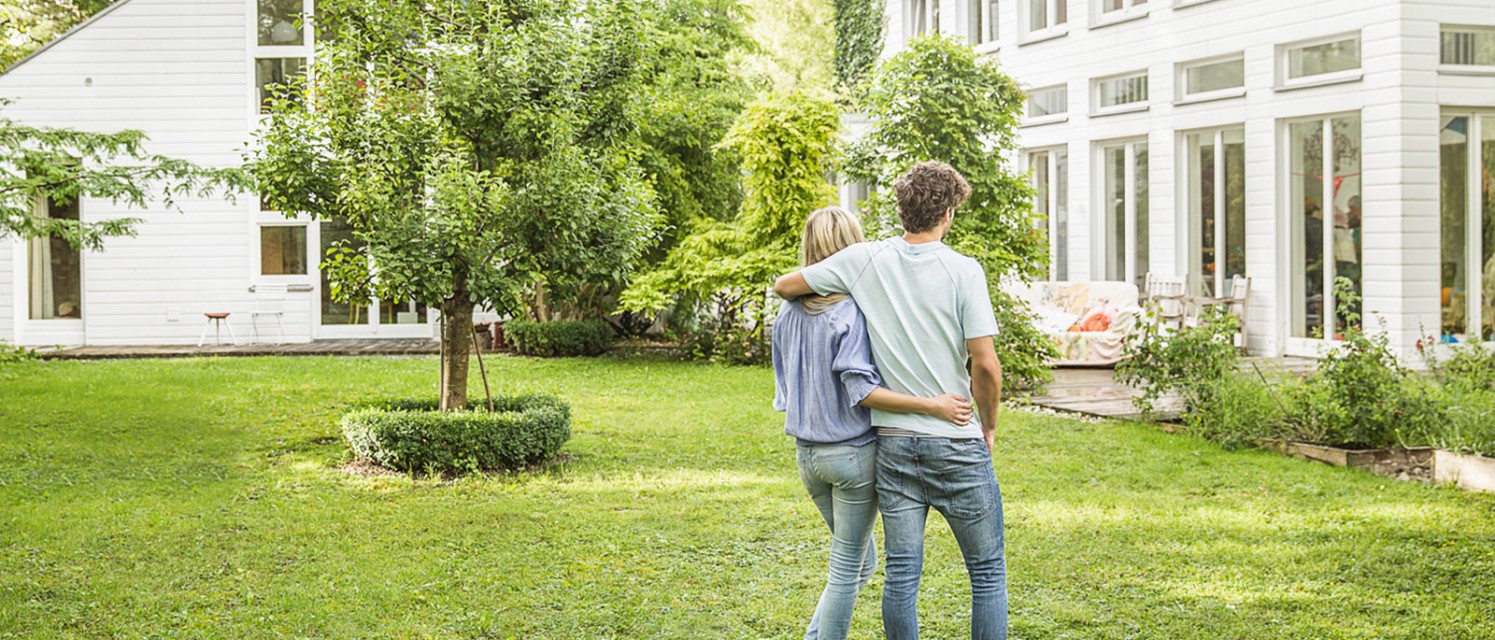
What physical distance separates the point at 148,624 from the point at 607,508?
303 centimetres

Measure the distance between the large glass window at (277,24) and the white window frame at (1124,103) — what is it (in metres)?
12.2

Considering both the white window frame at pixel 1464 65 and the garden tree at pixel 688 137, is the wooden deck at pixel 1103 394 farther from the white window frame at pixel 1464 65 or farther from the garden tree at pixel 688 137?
the garden tree at pixel 688 137

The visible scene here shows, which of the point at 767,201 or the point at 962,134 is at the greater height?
the point at 962,134

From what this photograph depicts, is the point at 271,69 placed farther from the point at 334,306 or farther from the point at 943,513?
the point at 943,513

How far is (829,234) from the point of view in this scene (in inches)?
177

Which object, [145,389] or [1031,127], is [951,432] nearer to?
[145,389]

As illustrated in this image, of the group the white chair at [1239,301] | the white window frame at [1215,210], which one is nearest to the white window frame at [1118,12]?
the white window frame at [1215,210]

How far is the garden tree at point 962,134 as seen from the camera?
14.1 metres

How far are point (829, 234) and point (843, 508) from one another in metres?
0.87

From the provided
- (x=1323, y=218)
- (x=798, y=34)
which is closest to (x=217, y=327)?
(x=1323, y=218)

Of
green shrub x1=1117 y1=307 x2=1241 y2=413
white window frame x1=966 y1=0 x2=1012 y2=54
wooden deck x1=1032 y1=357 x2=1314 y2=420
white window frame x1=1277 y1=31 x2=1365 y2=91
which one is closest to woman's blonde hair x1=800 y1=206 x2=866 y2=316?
green shrub x1=1117 y1=307 x2=1241 y2=413

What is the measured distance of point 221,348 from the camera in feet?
67.1

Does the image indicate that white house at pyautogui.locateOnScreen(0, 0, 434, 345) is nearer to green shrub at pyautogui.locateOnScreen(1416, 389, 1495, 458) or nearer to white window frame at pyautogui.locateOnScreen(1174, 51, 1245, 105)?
white window frame at pyautogui.locateOnScreen(1174, 51, 1245, 105)

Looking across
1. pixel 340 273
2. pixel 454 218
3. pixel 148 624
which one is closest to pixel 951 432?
pixel 148 624
